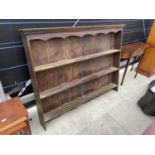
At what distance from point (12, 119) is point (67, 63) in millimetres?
808

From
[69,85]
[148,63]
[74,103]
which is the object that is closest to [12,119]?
[69,85]

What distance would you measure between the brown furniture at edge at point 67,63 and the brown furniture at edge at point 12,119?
279 millimetres

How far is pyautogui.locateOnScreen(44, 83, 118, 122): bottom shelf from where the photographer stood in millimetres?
1716

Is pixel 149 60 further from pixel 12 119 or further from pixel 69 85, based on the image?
pixel 12 119

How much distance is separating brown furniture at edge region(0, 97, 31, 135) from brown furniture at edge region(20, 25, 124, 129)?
0.28 meters

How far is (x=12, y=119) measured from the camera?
119cm

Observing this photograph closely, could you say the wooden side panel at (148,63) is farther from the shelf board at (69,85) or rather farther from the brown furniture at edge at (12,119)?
the brown furniture at edge at (12,119)

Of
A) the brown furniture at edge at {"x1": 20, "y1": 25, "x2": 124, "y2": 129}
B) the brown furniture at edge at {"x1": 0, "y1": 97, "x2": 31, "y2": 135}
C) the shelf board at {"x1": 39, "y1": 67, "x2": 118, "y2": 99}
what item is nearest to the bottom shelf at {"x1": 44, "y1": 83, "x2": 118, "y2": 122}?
the brown furniture at edge at {"x1": 20, "y1": 25, "x2": 124, "y2": 129}

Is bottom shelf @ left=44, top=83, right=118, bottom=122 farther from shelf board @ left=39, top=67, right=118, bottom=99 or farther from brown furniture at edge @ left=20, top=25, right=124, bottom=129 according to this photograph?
shelf board @ left=39, top=67, right=118, bottom=99
